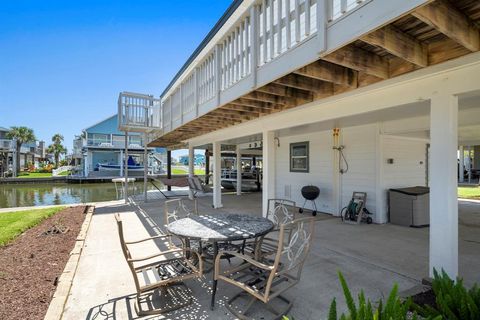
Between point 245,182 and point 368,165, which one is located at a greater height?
point 368,165

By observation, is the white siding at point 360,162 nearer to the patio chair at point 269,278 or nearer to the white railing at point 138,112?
the patio chair at point 269,278

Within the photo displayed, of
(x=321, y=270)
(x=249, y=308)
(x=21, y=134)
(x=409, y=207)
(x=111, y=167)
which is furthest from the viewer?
(x=21, y=134)

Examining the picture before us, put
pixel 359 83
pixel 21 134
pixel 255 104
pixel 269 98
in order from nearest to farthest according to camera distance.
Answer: pixel 359 83 → pixel 269 98 → pixel 255 104 → pixel 21 134

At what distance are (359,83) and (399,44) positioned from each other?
1064mm

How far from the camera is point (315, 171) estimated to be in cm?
784

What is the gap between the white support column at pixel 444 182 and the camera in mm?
2693

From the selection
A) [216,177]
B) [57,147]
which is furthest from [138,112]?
Answer: [57,147]

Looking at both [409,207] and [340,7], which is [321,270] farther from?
[409,207]

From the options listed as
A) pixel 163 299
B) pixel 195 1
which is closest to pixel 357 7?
pixel 163 299

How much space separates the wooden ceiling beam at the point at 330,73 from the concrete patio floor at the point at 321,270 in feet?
7.79

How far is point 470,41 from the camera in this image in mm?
2139

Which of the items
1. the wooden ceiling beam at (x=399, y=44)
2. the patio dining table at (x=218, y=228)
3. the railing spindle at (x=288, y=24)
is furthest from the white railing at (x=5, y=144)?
the wooden ceiling beam at (x=399, y=44)

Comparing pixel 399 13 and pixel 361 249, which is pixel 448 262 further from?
pixel 399 13

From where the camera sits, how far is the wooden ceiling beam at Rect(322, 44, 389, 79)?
245cm
